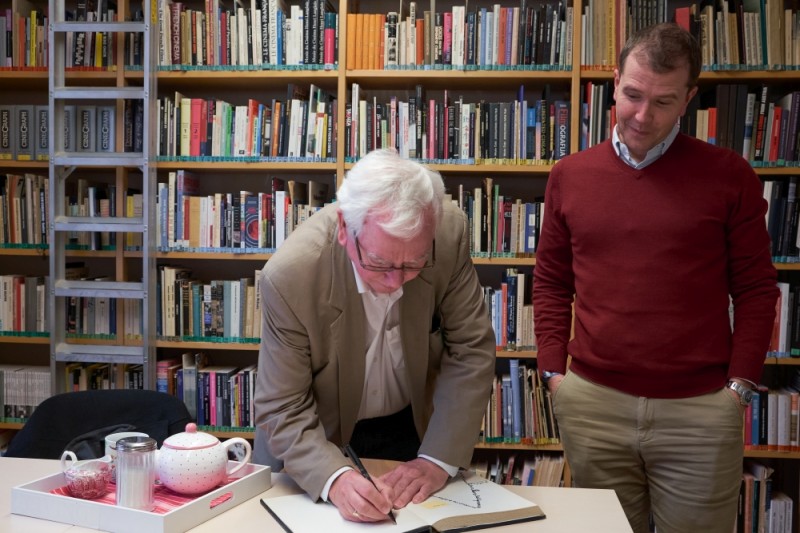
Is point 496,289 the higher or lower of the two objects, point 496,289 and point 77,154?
the lower

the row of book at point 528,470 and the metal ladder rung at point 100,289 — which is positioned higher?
the metal ladder rung at point 100,289

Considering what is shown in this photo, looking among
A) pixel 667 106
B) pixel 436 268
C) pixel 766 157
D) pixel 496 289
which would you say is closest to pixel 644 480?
pixel 436 268

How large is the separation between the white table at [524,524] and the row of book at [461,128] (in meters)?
1.82

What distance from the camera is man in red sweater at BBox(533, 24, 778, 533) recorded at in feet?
5.82

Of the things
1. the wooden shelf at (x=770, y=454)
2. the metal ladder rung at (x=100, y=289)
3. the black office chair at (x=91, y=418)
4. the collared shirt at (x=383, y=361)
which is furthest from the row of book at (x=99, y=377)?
the wooden shelf at (x=770, y=454)

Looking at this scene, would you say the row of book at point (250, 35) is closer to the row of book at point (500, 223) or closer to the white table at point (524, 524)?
the row of book at point (500, 223)

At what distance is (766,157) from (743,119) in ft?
0.58

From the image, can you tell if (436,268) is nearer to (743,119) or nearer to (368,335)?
Answer: (368,335)

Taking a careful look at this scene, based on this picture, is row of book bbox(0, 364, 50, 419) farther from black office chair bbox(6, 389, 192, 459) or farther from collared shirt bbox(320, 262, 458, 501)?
collared shirt bbox(320, 262, 458, 501)

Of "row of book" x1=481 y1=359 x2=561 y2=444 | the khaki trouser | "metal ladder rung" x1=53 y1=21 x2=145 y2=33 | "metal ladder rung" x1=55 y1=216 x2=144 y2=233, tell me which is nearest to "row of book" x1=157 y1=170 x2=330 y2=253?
"metal ladder rung" x1=55 y1=216 x2=144 y2=233

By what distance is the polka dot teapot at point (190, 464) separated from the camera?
1404 mm

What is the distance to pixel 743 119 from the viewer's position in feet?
9.75

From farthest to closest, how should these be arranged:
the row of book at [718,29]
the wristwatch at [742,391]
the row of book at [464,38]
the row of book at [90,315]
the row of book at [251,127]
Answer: the row of book at [90,315], the row of book at [251,127], the row of book at [464,38], the row of book at [718,29], the wristwatch at [742,391]

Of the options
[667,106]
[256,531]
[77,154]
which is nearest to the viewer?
[256,531]
